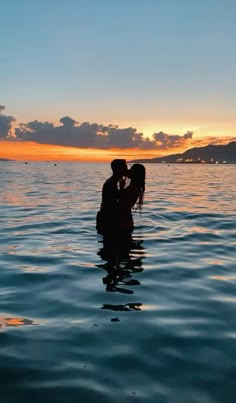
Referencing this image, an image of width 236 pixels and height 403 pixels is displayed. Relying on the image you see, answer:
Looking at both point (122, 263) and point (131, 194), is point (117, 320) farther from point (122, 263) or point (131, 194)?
point (131, 194)

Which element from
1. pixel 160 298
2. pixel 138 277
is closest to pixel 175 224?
pixel 138 277

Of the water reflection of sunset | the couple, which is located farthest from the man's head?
the water reflection of sunset

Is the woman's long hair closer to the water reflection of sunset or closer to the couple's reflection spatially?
the couple's reflection

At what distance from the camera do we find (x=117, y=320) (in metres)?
5.49

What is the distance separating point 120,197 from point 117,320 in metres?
6.00

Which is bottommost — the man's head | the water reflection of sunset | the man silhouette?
the water reflection of sunset

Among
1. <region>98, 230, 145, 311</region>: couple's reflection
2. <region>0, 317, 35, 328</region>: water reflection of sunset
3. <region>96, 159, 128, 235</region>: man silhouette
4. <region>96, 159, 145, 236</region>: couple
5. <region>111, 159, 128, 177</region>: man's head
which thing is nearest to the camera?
<region>0, 317, 35, 328</region>: water reflection of sunset

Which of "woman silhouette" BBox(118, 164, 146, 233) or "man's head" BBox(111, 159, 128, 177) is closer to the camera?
"man's head" BBox(111, 159, 128, 177)

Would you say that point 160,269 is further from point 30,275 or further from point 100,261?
point 30,275

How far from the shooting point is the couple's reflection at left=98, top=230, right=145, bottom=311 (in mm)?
6934

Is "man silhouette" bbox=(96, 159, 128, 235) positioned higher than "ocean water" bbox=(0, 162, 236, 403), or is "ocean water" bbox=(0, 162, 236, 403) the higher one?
"man silhouette" bbox=(96, 159, 128, 235)

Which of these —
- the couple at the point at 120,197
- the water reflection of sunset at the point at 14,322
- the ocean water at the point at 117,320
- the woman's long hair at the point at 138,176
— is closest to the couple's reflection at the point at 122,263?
the ocean water at the point at 117,320

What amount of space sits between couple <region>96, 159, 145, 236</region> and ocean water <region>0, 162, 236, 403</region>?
23.2 inches

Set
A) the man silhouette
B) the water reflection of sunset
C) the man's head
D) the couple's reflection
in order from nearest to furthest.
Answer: the water reflection of sunset
the couple's reflection
the man's head
the man silhouette
